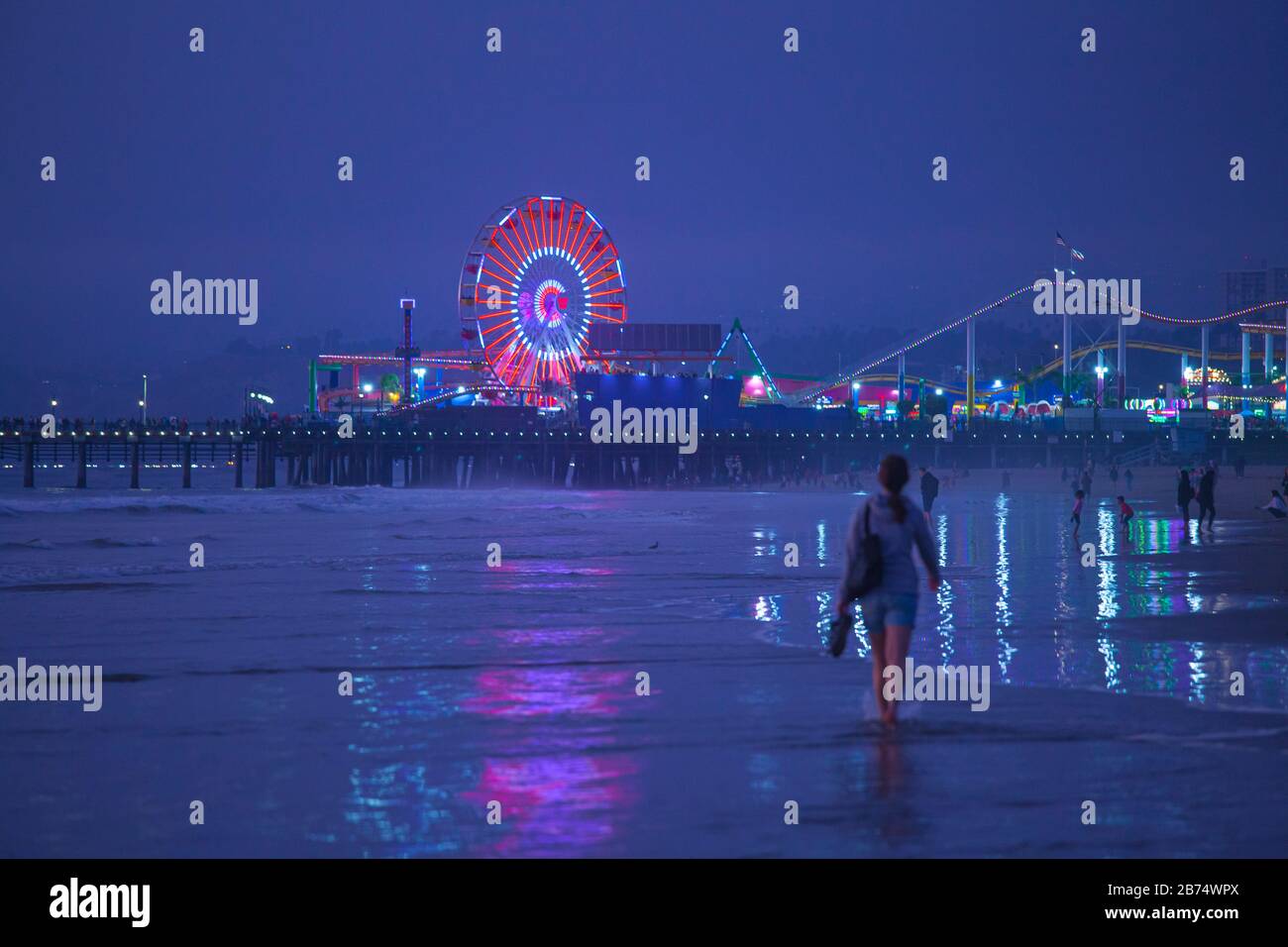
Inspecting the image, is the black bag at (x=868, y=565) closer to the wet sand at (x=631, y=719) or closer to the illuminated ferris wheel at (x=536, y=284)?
the wet sand at (x=631, y=719)

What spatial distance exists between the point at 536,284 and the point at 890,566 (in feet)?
202

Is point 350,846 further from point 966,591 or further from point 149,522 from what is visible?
point 149,522

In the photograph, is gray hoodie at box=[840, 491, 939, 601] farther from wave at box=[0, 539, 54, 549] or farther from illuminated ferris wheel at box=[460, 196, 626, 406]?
illuminated ferris wheel at box=[460, 196, 626, 406]

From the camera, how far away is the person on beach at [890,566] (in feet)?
20.9

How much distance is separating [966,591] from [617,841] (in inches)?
379

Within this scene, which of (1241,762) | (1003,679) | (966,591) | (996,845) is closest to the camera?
(996,845)

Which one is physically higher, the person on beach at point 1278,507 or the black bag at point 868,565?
the black bag at point 868,565

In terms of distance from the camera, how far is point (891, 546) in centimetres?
640

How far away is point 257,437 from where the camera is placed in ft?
254

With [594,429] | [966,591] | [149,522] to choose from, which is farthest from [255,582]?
[594,429]

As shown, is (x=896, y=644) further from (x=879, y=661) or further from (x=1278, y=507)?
(x=1278, y=507)

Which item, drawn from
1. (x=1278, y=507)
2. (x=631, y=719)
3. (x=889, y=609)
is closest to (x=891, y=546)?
(x=889, y=609)

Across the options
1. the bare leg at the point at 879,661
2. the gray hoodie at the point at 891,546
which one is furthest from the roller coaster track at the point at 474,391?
the gray hoodie at the point at 891,546

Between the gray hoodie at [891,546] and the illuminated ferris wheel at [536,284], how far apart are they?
6043cm
